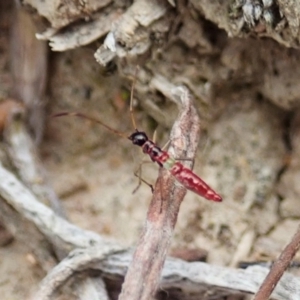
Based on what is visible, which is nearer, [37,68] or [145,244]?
[145,244]

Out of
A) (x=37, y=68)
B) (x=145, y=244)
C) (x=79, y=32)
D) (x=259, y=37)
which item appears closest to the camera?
(x=145, y=244)

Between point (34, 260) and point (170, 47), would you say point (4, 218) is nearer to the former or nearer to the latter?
point (34, 260)

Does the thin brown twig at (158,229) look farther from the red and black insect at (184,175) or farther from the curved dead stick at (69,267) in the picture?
the curved dead stick at (69,267)

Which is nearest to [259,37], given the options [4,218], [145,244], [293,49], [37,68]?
[293,49]

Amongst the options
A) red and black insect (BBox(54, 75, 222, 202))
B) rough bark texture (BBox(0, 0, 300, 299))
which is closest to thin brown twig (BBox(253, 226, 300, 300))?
rough bark texture (BBox(0, 0, 300, 299))

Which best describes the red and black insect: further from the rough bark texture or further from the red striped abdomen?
the rough bark texture

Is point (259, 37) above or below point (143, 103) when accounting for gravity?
above
